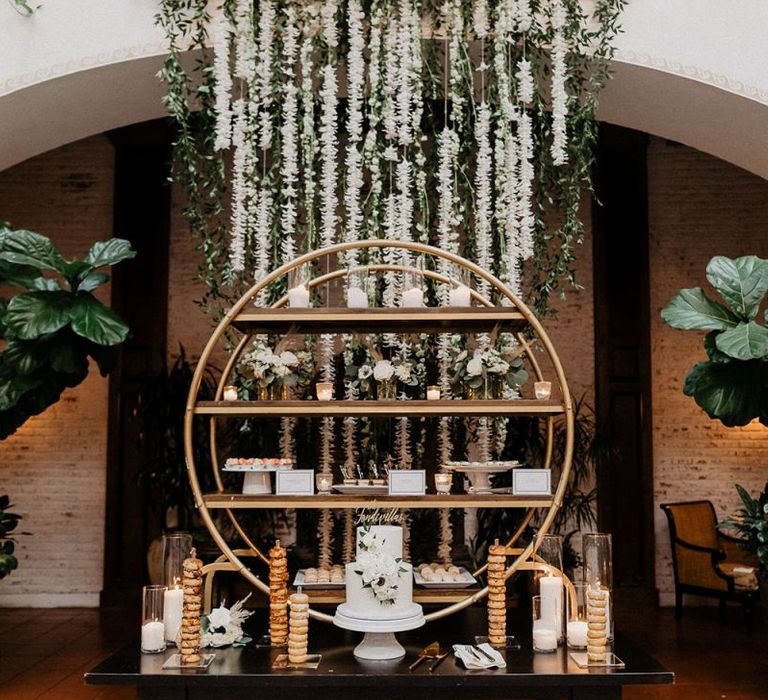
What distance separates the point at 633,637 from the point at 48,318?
15.8ft

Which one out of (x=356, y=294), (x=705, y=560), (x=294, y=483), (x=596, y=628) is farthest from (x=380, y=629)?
(x=705, y=560)

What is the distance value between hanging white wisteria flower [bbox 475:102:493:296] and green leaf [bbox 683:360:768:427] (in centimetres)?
128

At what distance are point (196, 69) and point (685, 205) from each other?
5.01 m

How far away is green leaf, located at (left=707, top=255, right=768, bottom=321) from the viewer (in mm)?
3920

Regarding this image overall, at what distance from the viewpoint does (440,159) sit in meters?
4.69

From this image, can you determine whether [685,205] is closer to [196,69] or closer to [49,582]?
[196,69]

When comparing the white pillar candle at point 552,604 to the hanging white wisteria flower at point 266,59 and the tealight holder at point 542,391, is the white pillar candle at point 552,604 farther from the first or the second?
the hanging white wisteria flower at point 266,59

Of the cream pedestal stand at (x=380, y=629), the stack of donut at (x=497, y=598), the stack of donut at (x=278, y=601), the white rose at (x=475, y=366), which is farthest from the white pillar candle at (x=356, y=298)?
the cream pedestal stand at (x=380, y=629)

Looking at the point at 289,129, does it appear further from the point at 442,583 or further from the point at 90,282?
the point at 442,583

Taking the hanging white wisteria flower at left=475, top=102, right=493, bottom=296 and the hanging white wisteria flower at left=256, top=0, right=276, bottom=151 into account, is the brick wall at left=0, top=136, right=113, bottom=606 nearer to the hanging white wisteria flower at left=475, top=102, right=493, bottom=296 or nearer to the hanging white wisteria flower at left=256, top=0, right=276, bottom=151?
the hanging white wisteria flower at left=256, top=0, right=276, bottom=151

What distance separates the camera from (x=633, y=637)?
6340mm

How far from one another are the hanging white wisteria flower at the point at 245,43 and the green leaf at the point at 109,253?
44.5 inches

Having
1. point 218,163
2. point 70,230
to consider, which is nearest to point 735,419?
point 218,163

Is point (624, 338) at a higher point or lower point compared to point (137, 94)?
lower
